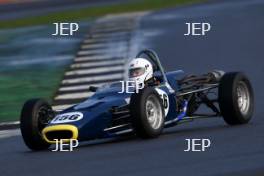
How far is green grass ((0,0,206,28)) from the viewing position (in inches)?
1043

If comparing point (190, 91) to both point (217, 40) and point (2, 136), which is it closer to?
point (2, 136)

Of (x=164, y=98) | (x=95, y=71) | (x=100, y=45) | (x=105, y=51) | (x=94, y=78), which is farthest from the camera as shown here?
(x=100, y=45)

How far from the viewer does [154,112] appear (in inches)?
460

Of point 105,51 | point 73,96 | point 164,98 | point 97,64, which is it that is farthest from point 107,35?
point 164,98

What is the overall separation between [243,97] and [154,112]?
180 cm

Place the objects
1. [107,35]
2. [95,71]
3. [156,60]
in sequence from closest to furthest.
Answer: [156,60]
[95,71]
[107,35]

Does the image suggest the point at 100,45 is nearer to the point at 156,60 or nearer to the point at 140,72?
the point at 156,60

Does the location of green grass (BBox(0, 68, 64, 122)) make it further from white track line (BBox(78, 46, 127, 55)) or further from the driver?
the driver

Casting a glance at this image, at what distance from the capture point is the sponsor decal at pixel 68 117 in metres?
11.3

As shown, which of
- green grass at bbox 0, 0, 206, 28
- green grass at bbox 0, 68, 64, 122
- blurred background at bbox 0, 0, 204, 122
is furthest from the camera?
green grass at bbox 0, 0, 206, 28

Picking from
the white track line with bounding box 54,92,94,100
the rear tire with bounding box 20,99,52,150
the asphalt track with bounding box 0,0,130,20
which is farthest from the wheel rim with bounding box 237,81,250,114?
the asphalt track with bounding box 0,0,130,20

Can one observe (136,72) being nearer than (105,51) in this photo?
Yes

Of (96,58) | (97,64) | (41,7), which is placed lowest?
(97,64)

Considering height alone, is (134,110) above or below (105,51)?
below
